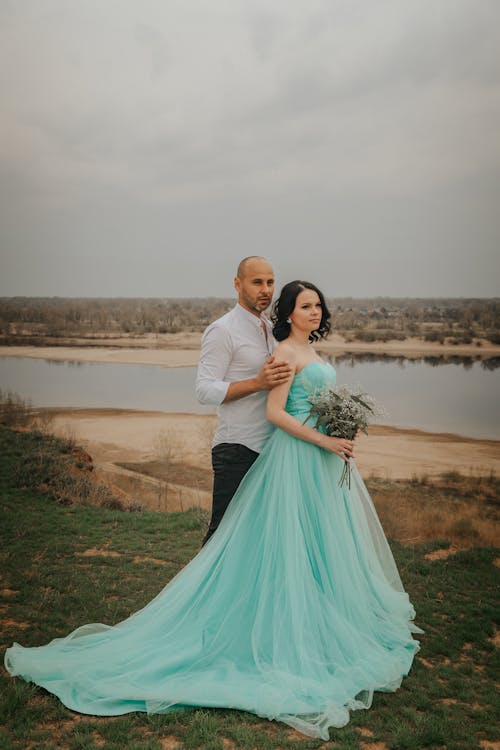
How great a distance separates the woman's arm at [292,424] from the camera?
11.8 ft

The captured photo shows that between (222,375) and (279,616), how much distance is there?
4.63 ft

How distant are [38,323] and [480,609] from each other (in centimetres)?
3190

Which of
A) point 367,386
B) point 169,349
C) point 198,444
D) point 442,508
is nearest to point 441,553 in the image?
point 442,508

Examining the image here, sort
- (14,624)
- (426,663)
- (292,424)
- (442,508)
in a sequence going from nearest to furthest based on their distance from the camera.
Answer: (292,424), (426,663), (14,624), (442,508)

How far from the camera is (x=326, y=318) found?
3.99 metres

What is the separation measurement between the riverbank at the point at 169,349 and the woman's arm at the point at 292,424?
94.7 feet

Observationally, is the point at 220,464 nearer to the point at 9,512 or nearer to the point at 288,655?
the point at 288,655

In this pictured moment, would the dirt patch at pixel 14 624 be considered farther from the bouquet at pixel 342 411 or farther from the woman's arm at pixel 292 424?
the bouquet at pixel 342 411

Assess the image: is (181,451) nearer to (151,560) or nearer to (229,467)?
(151,560)

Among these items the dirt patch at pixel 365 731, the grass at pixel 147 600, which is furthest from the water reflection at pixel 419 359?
the dirt patch at pixel 365 731

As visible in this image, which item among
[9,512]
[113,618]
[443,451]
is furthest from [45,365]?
[113,618]

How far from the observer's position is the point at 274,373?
354 centimetres

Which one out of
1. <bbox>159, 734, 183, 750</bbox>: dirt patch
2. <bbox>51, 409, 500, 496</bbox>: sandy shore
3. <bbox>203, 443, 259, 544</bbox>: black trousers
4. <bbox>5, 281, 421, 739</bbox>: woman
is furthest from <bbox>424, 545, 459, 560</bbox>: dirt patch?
<bbox>51, 409, 500, 496</bbox>: sandy shore

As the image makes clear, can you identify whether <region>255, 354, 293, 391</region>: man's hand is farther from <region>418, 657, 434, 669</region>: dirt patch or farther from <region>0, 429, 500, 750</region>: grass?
<region>418, 657, 434, 669</region>: dirt patch
